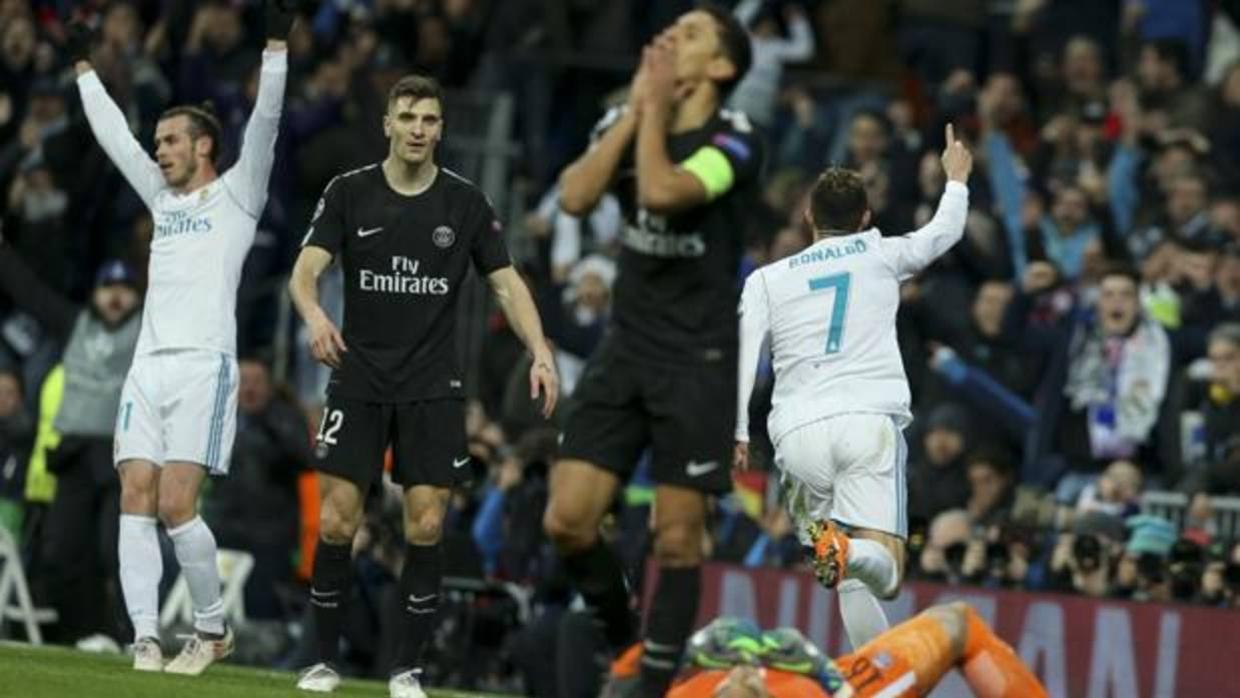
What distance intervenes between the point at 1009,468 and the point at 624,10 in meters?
8.37

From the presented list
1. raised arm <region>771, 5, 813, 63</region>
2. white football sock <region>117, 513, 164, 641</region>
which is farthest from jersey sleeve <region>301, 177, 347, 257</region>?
raised arm <region>771, 5, 813, 63</region>

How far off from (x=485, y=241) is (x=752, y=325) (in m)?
1.26

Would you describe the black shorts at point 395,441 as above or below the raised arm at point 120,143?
below

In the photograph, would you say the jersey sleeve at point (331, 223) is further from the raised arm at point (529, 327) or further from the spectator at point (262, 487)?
the spectator at point (262, 487)

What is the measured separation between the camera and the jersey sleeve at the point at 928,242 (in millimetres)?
14625

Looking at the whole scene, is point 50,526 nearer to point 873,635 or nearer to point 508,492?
point 508,492

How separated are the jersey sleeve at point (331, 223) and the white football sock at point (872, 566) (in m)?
2.54

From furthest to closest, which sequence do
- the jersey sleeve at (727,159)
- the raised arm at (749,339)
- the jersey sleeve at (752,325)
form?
the jersey sleeve at (752,325), the raised arm at (749,339), the jersey sleeve at (727,159)

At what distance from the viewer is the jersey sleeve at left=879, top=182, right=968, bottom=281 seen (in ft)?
48.0

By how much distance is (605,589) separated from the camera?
13.7m

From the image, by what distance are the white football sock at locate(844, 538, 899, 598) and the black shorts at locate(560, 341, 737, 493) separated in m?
0.79

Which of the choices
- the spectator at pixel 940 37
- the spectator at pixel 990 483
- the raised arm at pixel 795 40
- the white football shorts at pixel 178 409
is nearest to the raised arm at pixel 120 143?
the white football shorts at pixel 178 409

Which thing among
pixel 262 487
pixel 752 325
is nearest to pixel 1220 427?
pixel 262 487

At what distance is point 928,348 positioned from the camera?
22.5 metres
